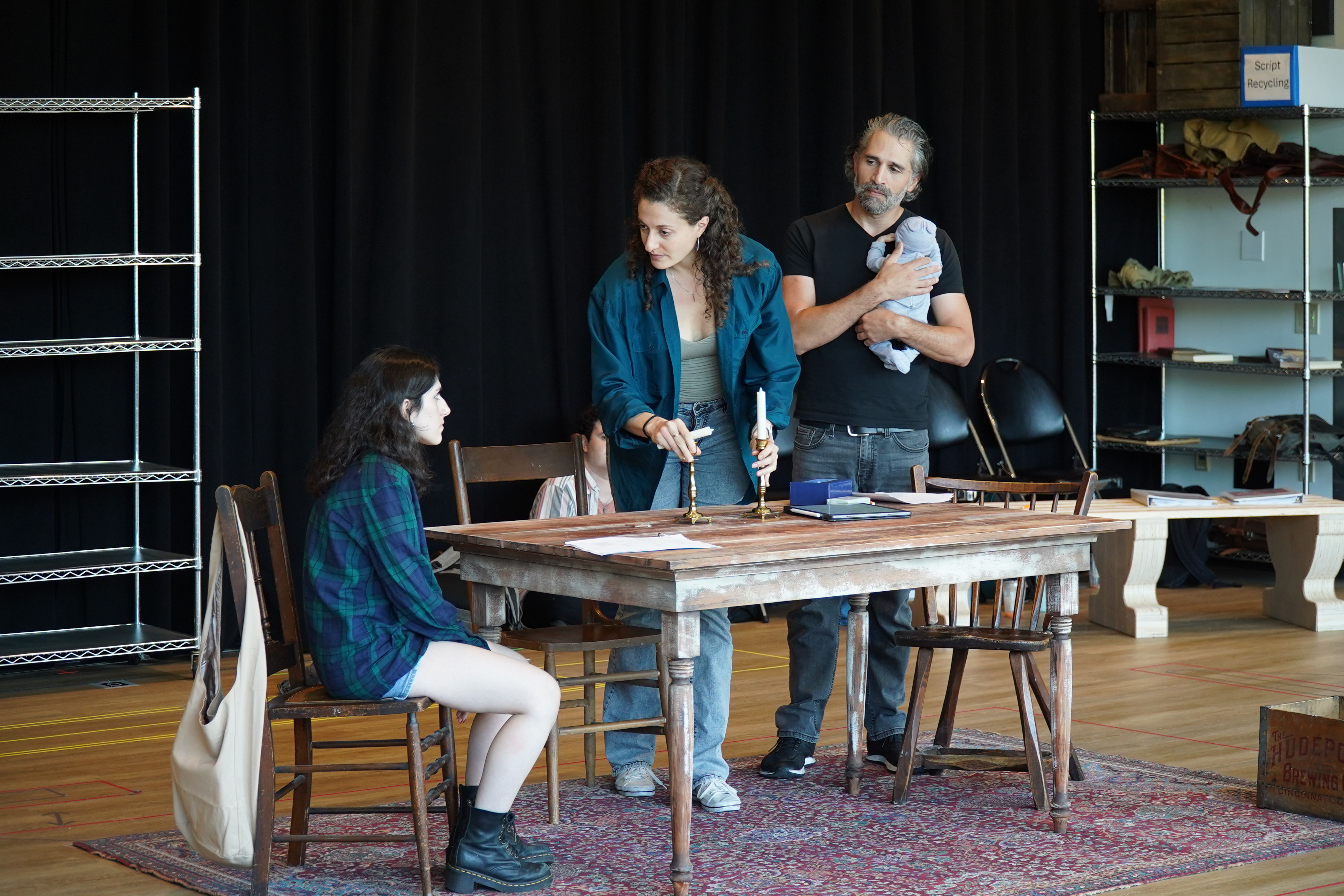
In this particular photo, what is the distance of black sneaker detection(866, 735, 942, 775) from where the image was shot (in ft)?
14.0

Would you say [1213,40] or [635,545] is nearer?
[635,545]

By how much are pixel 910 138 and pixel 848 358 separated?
56 centimetres

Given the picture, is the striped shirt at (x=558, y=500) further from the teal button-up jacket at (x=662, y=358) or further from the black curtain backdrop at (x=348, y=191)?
the teal button-up jacket at (x=662, y=358)

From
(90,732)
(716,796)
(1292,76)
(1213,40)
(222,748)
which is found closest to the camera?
(222,748)

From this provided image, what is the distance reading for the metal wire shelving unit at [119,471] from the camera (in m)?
5.36

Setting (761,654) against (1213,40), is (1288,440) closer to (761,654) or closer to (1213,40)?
(1213,40)

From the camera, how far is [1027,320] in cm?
803

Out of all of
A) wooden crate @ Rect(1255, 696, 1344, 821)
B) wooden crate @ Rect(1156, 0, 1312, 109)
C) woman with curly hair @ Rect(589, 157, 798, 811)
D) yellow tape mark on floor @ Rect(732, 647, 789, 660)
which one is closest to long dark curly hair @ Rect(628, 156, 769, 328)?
woman with curly hair @ Rect(589, 157, 798, 811)

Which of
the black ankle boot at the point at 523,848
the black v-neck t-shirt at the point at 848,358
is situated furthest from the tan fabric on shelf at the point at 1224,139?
the black ankle boot at the point at 523,848

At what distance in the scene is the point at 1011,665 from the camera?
4125 mm

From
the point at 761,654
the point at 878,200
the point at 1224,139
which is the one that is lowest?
the point at 761,654

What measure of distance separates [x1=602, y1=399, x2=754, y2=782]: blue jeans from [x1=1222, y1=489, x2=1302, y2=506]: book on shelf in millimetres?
2993

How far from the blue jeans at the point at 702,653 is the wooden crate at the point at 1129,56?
4.55m

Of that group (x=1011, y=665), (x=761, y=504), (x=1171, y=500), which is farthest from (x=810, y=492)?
(x=1171, y=500)
